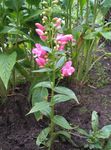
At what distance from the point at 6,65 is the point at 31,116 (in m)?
0.41

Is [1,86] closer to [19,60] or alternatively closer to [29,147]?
[19,60]

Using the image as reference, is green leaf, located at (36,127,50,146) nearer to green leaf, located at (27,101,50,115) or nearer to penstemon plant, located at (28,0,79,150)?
penstemon plant, located at (28,0,79,150)

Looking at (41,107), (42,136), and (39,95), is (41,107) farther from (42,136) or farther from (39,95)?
(39,95)

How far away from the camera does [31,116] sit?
7.88ft

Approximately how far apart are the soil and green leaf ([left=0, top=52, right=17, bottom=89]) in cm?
37

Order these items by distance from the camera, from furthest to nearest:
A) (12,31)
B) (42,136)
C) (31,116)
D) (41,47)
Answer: (31,116) < (12,31) < (42,136) < (41,47)

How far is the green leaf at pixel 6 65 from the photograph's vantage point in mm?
2115

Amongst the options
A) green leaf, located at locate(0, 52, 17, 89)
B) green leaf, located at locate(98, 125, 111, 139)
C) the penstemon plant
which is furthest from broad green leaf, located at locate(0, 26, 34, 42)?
green leaf, located at locate(98, 125, 111, 139)

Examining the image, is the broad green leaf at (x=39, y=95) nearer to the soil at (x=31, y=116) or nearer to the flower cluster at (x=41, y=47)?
the soil at (x=31, y=116)

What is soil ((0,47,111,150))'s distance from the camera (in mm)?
2219

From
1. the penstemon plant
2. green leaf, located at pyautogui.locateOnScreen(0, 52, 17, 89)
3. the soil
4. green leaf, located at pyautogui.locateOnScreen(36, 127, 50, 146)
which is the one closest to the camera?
the penstemon plant

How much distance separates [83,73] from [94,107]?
1.21ft

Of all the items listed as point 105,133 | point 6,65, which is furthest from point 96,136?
point 6,65

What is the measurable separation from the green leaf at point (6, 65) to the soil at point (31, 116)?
0.37 meters
